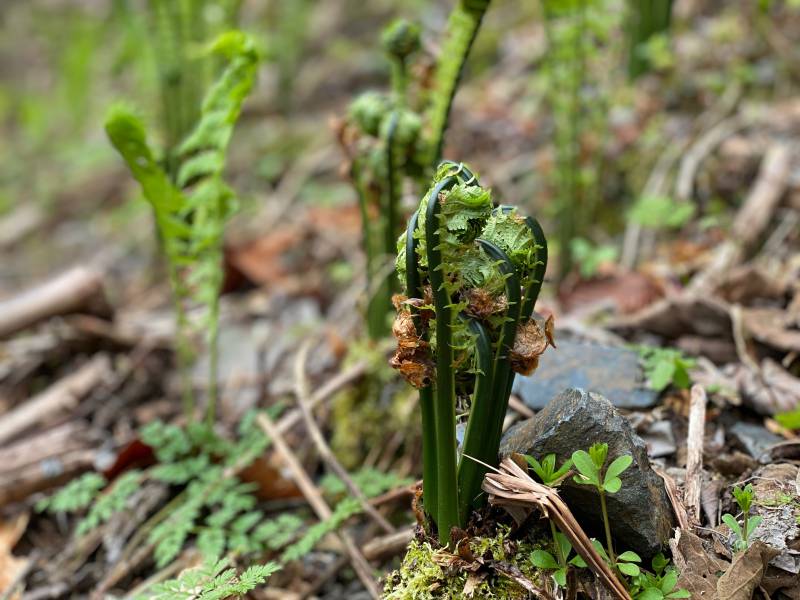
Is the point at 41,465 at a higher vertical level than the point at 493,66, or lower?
lower

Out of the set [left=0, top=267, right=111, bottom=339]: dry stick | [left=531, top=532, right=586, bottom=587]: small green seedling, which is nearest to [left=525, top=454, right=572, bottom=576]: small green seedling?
[left=531, top=532, right=586, bottom=587]: small green seedling

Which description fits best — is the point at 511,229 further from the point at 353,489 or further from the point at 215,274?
the point at 215,274

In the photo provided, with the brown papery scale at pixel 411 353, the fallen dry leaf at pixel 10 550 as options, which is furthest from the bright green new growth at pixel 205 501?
the brown papery scale at pixel 411 353

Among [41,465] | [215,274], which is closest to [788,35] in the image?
[215,274]

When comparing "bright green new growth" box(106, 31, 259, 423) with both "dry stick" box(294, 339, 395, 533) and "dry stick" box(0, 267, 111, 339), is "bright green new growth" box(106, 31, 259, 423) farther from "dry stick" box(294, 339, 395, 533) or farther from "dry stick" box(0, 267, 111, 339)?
"dry stick" box(0, 267, 111, 339)

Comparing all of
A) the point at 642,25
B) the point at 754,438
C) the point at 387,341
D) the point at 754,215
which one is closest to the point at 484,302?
the point at 754,438

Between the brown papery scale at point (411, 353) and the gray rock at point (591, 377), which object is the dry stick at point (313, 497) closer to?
the gray rock at point (591, 377)
